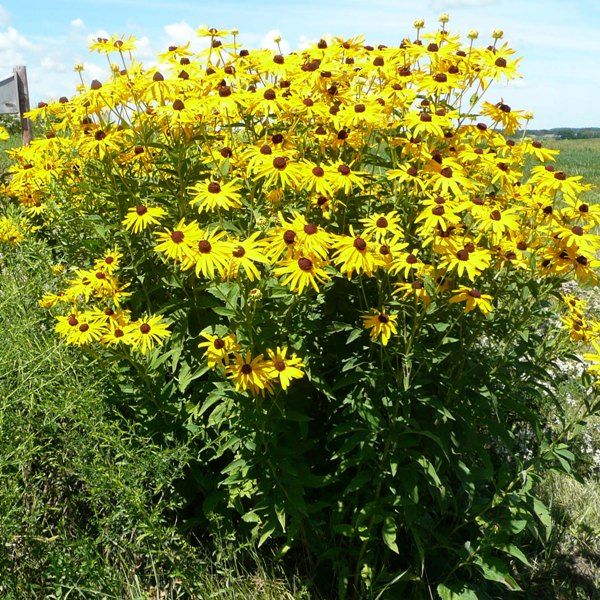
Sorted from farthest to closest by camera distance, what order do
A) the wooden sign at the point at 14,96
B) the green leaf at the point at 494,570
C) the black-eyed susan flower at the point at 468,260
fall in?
the wooden sign at the point at 14,96 < the green leaf at the point at 494,570 < the black-eyed susan flower at the point at 468,260

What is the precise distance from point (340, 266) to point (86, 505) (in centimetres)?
160

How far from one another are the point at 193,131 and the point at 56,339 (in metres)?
1.20

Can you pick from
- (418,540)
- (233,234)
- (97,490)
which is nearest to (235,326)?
(233,234)

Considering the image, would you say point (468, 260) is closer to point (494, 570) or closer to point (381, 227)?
point (381, 227)

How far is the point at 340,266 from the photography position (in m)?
2.68

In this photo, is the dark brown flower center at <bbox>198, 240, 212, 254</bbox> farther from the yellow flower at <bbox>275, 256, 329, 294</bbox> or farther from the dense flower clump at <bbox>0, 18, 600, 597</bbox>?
the yellow flower at <bbox>275, 256, 329, 294</bbox>

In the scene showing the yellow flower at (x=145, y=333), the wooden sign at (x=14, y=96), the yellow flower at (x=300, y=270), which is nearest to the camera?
the yellow flower at (x=300, y=270)

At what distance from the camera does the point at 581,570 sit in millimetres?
3447

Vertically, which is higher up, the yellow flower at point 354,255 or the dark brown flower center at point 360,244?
the dark brown flower center at point 360,244

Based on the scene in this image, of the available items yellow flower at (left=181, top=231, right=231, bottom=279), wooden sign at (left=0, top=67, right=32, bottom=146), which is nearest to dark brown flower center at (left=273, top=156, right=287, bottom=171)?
yellow flower at (left=181, top=231, right=231, bottom=279)

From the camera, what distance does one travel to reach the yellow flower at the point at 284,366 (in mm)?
2209

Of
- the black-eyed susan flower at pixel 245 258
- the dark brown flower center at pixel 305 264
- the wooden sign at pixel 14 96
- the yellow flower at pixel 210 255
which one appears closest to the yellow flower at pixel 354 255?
the dark brown flower center at pixel 305 264

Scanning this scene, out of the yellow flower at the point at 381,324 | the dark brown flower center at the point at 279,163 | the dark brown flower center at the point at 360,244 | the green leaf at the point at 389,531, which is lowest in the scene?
the green leaf at the point at 389,531

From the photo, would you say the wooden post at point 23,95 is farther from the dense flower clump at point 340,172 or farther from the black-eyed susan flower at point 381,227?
the black-eyed susan flower at point 381,227
